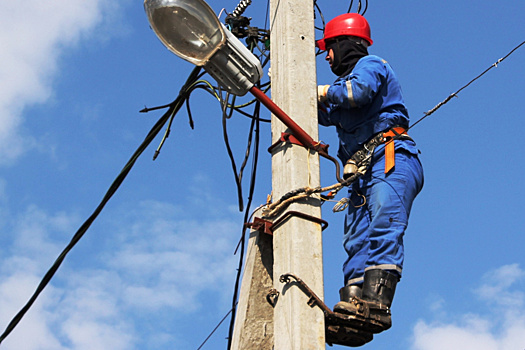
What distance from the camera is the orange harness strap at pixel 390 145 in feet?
→ 16.3

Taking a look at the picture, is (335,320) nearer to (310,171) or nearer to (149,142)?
(310,171)

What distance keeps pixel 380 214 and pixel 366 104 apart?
2.55 feet

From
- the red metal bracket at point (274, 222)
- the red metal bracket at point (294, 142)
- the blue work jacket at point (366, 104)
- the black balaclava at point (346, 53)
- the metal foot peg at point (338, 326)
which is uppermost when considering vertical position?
the black balaclava at point (346, 53)

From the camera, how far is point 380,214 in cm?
481

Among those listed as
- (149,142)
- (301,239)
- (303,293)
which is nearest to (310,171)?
(301,239)

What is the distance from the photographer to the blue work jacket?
510cm

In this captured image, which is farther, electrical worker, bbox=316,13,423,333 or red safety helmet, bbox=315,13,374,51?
red safety helmet, bbox=315,13,374,51

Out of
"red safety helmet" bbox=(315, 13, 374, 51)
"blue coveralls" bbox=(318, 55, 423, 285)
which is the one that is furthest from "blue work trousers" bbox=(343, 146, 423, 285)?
"red safety helmet" bbox=(315, 13, 374, 51)

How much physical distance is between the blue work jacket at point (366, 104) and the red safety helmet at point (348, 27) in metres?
0.38

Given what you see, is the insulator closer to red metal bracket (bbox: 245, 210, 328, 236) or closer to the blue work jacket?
the blue work jacket

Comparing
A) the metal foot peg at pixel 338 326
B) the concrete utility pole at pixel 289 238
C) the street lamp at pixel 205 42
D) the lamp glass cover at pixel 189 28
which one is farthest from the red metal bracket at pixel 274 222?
the lamp glass cover at pixel 189 28

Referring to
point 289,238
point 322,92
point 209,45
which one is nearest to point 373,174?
point 322,92

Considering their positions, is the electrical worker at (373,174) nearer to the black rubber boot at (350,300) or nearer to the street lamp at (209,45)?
the black rubber boot at (350,300)

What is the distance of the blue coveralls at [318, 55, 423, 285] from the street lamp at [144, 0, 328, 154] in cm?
67
